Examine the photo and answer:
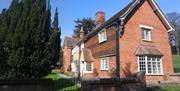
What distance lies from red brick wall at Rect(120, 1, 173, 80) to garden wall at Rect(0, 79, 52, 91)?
43.5 ft

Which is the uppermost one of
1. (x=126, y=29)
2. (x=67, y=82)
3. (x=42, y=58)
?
(x=126, y=29)

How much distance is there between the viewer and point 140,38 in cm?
2719

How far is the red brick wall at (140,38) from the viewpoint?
2580 centimetres

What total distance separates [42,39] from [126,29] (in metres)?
13.2

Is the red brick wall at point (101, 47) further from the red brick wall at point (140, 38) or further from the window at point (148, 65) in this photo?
the window at point (148, 65)

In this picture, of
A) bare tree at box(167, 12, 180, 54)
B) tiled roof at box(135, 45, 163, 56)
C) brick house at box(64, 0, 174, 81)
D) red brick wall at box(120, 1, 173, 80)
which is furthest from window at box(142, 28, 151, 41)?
bare tree at box(167, 12, 180, 54)

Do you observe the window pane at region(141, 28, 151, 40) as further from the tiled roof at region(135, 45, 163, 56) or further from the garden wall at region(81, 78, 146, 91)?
the garden wall at region(81, 78, 146, 91)

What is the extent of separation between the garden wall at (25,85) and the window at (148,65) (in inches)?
581

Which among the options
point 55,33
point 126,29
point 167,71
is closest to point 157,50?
point 167,71

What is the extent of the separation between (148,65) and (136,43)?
2798 mm

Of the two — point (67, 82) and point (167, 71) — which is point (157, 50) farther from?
point (67, 82)

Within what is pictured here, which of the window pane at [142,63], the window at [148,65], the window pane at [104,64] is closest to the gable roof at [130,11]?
Result: the window pane at [104,64]

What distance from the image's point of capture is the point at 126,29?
26.4 metres

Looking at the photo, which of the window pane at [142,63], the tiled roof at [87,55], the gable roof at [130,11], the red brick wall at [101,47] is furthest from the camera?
the tiled roof at [87,55]
